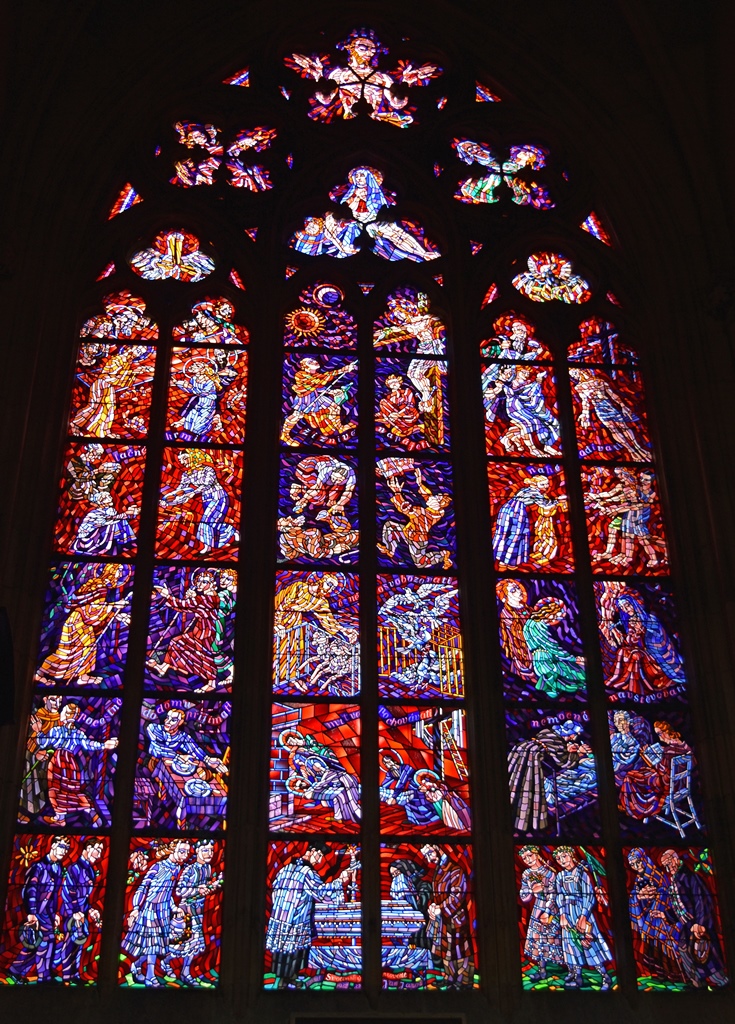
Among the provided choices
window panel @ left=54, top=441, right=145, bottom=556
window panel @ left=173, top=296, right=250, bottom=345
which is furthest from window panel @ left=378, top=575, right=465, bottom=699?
window panel @ left=173, top=296, right=250, bottom=345

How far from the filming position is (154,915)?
7.70 m

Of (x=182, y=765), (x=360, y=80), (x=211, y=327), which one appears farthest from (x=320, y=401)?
(x=360, y=80)

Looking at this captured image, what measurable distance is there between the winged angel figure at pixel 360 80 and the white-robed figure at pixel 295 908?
600 cm

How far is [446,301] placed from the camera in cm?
1029

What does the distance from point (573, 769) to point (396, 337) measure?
11.2ft

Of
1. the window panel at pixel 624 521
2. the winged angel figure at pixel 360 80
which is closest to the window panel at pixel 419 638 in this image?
the window panel at pixel 624 521

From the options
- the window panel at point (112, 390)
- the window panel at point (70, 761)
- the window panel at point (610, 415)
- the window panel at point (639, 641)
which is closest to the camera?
the window panel at point (70, 761)

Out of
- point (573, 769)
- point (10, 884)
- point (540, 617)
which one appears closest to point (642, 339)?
point (540, 617)

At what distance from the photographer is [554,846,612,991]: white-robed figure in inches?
305

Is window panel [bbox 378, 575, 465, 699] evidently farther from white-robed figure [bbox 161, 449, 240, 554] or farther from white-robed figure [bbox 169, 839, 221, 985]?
white-robed figure [bbox 169, 839, 221, 985]

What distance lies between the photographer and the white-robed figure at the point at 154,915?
7.56 m

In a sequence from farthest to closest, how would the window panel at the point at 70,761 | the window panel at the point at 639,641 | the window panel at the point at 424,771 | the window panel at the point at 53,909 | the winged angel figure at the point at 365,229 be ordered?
the winged angel figure at the point at 365,229, the window panel at the point at 639,641, the window panel at the point at 424,771, the window panel at the point at 70,761, the window panel at the point at 53,909

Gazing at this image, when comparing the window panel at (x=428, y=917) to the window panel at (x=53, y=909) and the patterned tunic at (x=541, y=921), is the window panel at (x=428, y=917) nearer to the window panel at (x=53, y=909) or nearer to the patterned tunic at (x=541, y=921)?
the patterned tunic at (x=541, y=921)

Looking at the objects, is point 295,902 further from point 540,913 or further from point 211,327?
point 211,327
